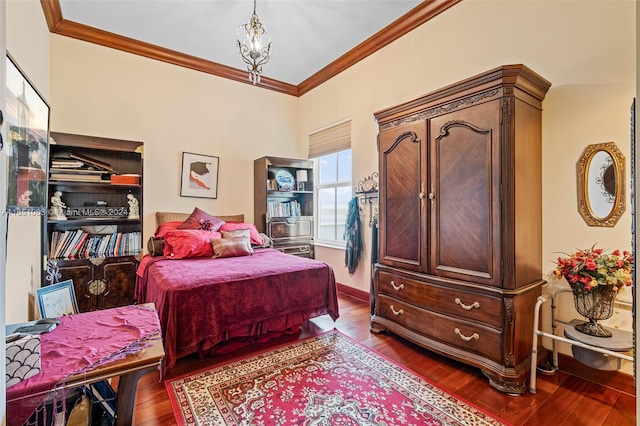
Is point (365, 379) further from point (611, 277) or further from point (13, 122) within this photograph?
point (13, 122)

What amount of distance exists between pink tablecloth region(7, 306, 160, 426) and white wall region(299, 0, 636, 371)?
2733 mm

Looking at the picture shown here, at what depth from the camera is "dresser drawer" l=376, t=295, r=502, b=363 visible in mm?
1995

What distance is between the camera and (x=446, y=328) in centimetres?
223

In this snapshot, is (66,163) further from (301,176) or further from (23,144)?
(301,176)

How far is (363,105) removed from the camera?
3.83 meters

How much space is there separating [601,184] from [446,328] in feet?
4.84

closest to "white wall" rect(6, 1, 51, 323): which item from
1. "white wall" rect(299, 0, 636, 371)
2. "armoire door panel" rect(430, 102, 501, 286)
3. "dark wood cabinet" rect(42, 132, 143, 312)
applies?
"dark wood cabinet" rect(42, 132, 143, 312)

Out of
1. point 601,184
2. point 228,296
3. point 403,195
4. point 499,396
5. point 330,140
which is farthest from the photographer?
point 330,140

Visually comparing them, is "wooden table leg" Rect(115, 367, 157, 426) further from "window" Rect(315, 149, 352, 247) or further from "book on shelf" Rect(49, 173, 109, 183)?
"window" Rect(315, 149, 352, 247)

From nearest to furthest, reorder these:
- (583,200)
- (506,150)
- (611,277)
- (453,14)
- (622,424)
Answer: (622,424) → (611,277) → (506,150) → (583,200) → (453,14)

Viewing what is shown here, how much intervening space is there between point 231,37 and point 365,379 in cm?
388

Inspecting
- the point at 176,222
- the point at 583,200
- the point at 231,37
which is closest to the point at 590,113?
the point at 583,200

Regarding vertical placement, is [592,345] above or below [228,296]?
below

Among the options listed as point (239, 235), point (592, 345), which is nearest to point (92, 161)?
point (239, 235)
